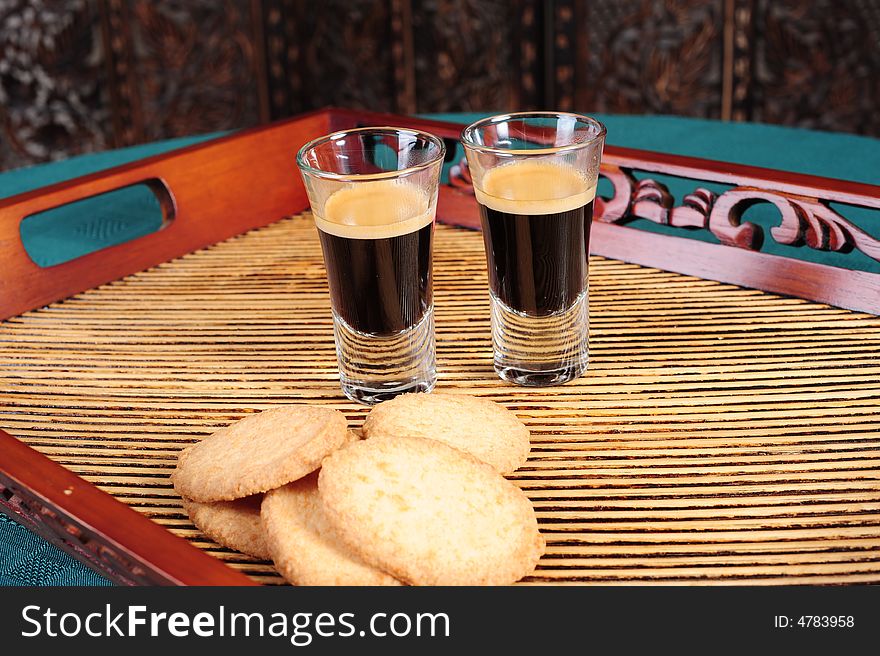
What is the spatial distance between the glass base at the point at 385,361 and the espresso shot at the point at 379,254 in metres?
0.01

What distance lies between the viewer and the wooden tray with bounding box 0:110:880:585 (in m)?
0.75

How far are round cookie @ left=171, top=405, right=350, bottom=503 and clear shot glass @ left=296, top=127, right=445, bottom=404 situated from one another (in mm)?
117

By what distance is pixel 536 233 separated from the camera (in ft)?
2.97

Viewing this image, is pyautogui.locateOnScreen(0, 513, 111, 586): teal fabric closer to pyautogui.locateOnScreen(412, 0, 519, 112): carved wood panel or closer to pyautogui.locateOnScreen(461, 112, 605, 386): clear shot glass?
pyautogui.locateOnScreen(461, 112, 605, 386): clear shot glass

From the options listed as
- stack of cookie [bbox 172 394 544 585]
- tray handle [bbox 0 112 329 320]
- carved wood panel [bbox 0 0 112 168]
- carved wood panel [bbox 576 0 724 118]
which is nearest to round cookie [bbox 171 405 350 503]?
stack of cookie [bbox 172 394 544 585]

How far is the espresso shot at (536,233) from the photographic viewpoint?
0.89 metres

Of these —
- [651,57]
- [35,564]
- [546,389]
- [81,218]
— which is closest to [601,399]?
[546,389]

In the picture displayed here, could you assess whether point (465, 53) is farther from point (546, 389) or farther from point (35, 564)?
point (35, 564)

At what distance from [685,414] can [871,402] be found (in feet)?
0.59

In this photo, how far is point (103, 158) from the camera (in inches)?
69.7

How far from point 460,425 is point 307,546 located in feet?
0.68

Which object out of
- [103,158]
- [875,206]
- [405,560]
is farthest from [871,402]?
[103,158]

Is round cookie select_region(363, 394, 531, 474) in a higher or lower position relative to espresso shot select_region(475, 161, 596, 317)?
lower

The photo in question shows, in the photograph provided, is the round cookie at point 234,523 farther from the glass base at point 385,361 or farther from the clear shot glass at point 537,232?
the clear shot glass at point 537,232
